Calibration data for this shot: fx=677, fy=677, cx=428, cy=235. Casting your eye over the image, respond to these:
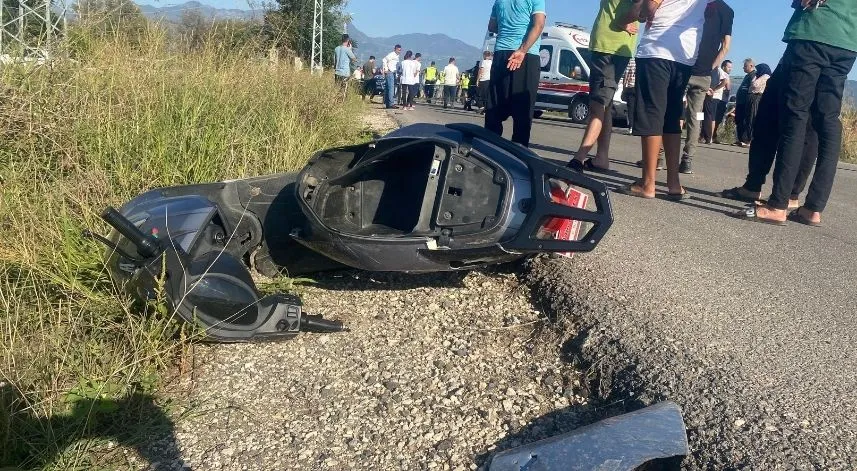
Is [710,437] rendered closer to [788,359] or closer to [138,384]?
[788,359]

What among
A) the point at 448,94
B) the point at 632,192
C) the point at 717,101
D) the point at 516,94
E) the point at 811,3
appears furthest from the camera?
the point at 448,94

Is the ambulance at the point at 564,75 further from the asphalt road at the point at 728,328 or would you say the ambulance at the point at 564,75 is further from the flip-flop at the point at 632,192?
the asphalt road at the point at 728,328

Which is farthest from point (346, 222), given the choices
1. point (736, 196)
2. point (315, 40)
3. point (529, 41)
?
point (315, 40)

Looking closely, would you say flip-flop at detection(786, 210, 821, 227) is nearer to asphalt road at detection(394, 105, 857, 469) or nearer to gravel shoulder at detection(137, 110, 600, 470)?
asphalt road at detection(394, 105, 857, 469)

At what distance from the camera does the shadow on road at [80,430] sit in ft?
6.73

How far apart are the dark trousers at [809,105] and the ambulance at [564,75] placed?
1533cm

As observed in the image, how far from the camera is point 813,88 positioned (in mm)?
4500

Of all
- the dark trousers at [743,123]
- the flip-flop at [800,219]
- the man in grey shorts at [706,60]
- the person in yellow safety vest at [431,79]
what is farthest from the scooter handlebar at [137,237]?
the person in yellow safety vest at [431,79]

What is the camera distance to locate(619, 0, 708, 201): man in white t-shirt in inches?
192

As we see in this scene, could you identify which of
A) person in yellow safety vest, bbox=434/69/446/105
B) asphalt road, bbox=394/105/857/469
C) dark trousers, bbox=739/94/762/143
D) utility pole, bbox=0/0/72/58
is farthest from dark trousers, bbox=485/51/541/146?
person in yellow safety vest, bbox=434/69/446/105

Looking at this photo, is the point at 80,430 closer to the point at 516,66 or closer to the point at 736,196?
the point at 516,66

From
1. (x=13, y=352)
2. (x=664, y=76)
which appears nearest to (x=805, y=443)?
(x=13, y=352)

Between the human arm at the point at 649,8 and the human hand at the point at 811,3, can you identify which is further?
the human arm at the point at 649,8

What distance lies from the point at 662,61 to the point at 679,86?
0.25 meters
